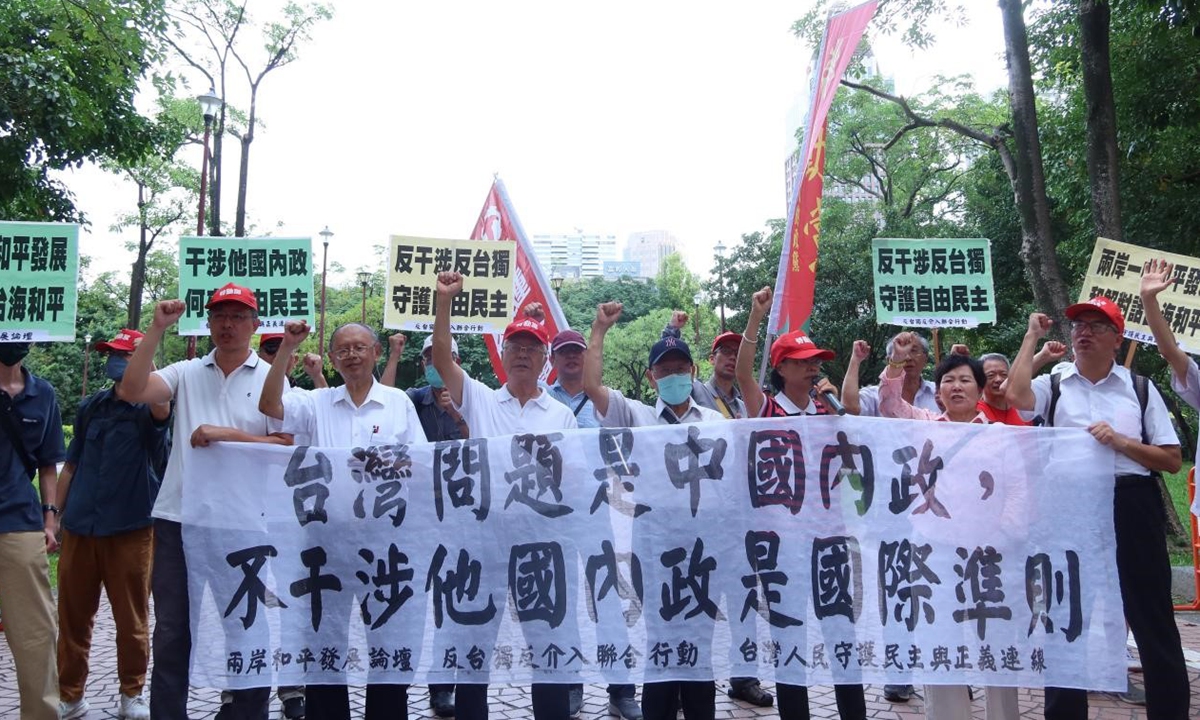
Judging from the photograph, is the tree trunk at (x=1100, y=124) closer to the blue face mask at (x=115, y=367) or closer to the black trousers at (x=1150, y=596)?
the black trousers at (x=1150, y=596)

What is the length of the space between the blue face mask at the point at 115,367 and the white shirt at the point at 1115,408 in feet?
15.9

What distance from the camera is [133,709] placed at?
4828 millimetres

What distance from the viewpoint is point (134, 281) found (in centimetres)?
2806

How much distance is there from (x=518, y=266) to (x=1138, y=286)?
4.32 meters

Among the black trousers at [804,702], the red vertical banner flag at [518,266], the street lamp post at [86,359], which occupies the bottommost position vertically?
the black trousers at [804,702]

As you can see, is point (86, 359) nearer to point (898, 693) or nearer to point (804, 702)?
point (898, 693)

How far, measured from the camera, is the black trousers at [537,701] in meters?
3.79

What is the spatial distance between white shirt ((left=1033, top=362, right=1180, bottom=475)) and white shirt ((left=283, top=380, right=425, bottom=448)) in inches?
121

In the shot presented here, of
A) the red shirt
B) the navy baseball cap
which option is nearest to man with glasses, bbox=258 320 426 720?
the navy baseball cap

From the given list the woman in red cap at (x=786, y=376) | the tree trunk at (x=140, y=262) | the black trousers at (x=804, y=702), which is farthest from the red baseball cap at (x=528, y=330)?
the tree trunk at (x=140, y=262)

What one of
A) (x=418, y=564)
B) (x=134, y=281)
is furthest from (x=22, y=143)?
(x=134, y=281)

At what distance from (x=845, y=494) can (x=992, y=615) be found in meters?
0.79

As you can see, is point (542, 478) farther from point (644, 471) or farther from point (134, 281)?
point (134, 281)

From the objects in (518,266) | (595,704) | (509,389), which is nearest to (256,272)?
(509,389)
